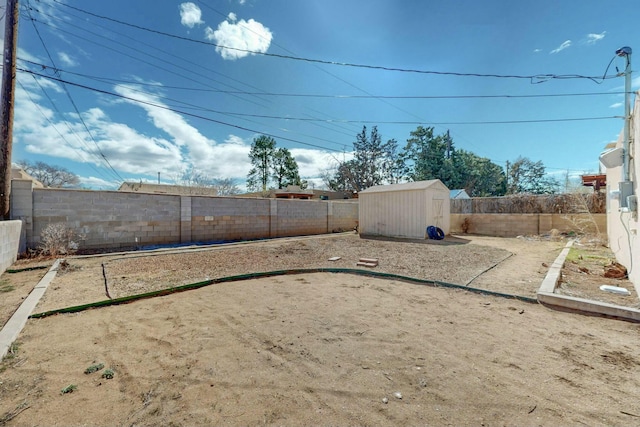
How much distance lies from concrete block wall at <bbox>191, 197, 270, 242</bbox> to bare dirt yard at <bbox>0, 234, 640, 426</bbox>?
Answer: 5.63 metres

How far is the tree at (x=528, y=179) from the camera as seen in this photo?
2536 centimetres

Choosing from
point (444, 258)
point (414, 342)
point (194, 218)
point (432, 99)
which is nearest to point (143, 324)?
point (414, 342)

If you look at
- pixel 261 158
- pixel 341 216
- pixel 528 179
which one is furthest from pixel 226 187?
pixel 528 179

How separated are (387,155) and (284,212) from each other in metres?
20.3

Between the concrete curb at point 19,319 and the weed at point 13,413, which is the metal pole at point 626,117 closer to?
the weed at point 13,413

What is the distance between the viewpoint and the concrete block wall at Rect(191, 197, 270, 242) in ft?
31.5

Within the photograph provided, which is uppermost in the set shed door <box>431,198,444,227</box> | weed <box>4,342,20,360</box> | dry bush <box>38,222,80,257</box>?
shed door <box>431,198,444,227</box>

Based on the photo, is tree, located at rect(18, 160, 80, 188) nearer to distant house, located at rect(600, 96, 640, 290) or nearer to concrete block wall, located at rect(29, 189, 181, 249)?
concrete block wall, located at rect(29, 189, 181, 249)

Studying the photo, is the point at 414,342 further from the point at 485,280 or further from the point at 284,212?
the point at 284,212

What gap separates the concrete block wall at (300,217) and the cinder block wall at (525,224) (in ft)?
24.1

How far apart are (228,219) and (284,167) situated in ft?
69.3

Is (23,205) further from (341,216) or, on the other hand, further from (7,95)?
(341,216)

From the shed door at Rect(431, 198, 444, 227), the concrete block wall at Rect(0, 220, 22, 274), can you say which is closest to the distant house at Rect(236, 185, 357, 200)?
the shed door at Rect(431, 198, 444, 227)

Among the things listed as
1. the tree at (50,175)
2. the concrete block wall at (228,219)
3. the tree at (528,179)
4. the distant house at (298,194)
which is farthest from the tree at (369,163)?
the tree at (50,175)
